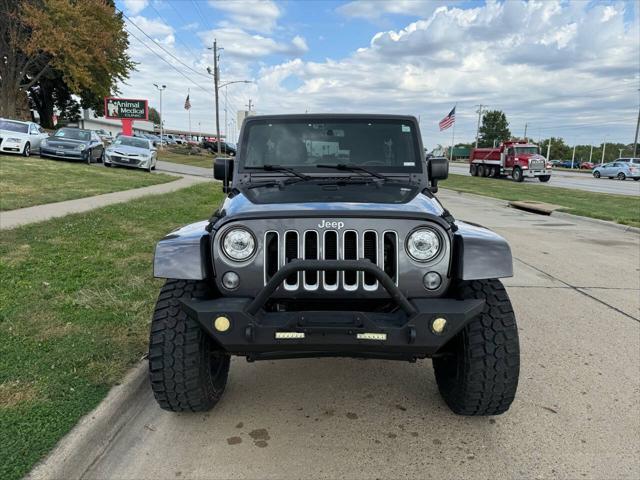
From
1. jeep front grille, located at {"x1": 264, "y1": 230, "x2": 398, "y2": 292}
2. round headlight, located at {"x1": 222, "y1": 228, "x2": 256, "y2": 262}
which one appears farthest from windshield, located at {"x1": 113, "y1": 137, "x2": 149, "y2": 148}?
jeep front grille, located at {"x1": 264, "y1": 230, "x2": 398, "y2": 292}

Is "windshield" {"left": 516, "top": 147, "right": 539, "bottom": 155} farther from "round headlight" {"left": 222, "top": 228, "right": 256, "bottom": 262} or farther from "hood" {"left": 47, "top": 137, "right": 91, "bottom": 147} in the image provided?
"round headlight" {"left": 222, "top": 228, "right": 256, "bottom": 262}

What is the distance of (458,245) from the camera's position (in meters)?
2.71

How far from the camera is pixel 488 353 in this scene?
2.72m

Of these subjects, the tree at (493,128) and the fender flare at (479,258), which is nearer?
the fender flare at (479,258)

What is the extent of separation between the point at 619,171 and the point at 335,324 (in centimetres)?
4250

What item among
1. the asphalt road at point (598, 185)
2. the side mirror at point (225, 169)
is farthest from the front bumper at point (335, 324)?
Result: the asphalt road at point (598, 185)

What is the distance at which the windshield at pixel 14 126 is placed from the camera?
1926 centimetres

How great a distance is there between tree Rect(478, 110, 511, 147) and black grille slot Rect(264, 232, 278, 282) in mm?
100699

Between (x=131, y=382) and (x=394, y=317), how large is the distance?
68.9 inches

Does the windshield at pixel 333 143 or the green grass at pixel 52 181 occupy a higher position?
the windshield at pixel 333 143

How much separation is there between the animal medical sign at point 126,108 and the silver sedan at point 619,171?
34.9 meters

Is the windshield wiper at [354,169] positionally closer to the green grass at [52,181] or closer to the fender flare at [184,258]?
the fender flare at [184,258]

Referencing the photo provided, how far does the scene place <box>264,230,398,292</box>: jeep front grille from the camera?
8.68 ft

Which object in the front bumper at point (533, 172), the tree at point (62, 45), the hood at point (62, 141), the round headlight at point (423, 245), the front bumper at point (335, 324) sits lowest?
the front bumper at point (533, 172)
